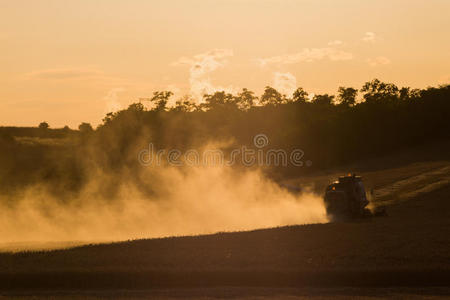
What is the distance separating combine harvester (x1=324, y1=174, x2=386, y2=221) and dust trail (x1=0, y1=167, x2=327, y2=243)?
204 cm

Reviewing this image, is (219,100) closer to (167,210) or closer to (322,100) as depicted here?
(322,100)

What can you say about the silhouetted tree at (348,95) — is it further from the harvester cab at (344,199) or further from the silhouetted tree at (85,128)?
the harvester cab at (344,199)

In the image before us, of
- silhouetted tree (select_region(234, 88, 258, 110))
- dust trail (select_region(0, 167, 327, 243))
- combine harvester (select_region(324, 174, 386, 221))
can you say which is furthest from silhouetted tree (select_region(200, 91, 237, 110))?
combine harvester (select_region(324, 174, 386, 221))

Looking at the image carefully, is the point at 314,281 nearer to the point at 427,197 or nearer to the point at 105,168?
the point at 427,197

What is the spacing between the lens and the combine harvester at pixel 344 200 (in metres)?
30.2

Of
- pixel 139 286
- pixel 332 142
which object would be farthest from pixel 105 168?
pixel 139 286

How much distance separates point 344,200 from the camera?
3020 centimetres

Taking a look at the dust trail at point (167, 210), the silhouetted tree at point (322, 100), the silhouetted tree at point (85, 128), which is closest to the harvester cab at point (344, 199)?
the dust trail at point (167, 210)

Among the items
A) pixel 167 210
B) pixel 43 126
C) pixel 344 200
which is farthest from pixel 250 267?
pixel 43 126

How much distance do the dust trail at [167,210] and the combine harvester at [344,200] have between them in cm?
204

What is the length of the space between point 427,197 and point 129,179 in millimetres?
31741

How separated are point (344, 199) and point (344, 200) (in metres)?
0.05

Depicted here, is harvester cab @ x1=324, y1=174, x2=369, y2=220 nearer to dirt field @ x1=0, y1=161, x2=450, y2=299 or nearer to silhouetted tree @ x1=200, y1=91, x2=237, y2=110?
dirt field @ x1=0, y1=161, x2=450, y2=299

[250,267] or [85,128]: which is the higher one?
[85,128]
